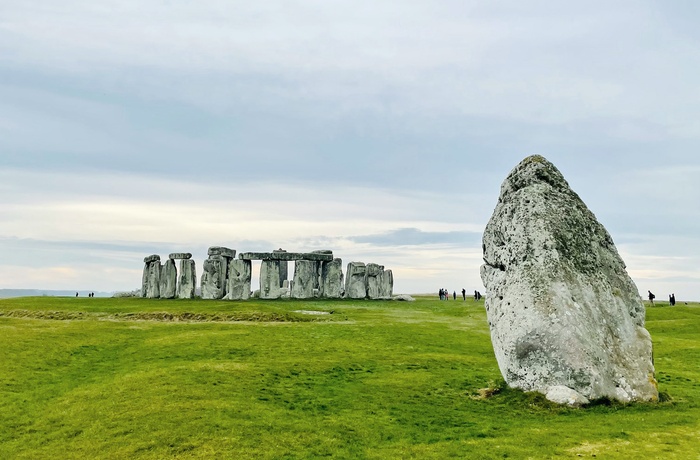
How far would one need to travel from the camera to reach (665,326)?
38.5 m

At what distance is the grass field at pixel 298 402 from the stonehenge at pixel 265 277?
87.0ft

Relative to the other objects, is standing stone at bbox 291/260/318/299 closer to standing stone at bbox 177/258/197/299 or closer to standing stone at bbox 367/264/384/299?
standing stone at bbox 367/264/384/299

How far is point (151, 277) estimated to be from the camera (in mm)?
62094

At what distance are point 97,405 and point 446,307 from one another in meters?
40.7

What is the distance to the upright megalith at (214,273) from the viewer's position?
57.9 m

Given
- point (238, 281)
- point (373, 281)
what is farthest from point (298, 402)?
point (373, 281)

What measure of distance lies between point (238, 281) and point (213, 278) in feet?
7.97

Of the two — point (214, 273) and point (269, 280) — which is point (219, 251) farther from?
point (269, 280)

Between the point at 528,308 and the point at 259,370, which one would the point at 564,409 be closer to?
the point at 528,308

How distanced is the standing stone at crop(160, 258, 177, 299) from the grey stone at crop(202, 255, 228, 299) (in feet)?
11.7

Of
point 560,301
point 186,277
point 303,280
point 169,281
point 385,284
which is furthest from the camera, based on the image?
point 385,284

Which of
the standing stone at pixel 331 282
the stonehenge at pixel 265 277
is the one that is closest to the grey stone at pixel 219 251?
the stonehenge at pixel 265 277

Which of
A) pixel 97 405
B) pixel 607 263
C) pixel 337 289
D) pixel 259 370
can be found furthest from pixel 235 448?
pixel 337 289

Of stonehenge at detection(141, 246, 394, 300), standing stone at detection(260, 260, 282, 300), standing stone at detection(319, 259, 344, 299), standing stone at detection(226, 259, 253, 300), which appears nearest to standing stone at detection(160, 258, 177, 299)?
stonehenge at detection(141, 246, 394, 300)
